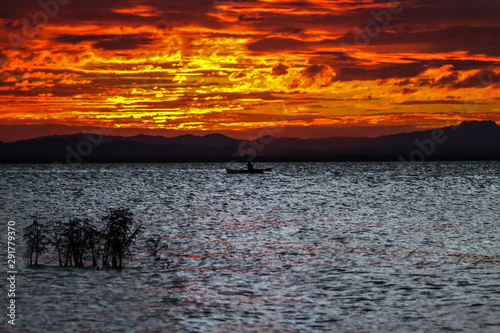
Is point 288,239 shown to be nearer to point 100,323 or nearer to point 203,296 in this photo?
point 203,296

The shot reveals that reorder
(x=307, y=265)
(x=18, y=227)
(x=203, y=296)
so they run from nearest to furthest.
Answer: (x=203, y=296) → (x=307, y=265) → (x=18, y=227)

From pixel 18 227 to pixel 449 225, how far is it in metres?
36.6

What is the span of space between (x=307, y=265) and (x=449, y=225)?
88.0ft

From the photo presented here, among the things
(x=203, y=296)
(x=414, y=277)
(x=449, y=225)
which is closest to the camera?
(x=203, y=296)

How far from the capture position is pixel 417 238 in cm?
4734

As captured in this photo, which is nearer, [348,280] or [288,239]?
[348,280]

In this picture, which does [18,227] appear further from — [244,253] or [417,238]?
[417,238]

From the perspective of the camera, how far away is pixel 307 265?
1364 inches

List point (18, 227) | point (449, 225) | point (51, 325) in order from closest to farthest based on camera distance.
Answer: point (51, 325)
point (18, 227)
point (449, 225)

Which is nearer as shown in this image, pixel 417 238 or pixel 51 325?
pixel 51 325

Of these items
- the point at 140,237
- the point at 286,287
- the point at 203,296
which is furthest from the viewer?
the point at 140,237

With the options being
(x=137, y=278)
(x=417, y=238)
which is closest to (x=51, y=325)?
(x=137, y=278)

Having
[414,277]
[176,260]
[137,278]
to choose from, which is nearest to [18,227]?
[176,260]

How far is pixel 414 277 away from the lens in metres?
31.1
